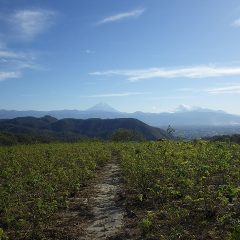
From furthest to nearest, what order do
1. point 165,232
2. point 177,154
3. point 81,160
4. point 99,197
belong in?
point 81,160 < point 177,154 < point 99,197 < point 165,232

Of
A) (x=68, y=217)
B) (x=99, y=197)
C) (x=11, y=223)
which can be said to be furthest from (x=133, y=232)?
(x=99, y=197)

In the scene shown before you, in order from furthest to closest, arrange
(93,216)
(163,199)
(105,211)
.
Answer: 1. (163,199)
2. (105,211)
3. (93,216)

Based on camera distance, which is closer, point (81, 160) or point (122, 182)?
point (122, 182)

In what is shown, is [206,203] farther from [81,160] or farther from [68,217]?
[81,160]

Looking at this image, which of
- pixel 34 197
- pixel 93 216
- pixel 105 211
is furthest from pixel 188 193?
pixel 34 197

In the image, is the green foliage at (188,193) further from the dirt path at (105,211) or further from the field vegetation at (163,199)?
the dirt path at (105,211)

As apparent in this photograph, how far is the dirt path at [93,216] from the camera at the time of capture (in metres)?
11.3

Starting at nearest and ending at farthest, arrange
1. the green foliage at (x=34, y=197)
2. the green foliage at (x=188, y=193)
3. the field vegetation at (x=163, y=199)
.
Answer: the green foliage at (x=188, y=193) < the field vegetation at (x=163, y=199) < the green foliage at (x=34, y=197)

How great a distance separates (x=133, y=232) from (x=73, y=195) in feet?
19.4

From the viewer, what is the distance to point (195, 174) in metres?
13.8

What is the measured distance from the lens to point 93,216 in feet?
43.1

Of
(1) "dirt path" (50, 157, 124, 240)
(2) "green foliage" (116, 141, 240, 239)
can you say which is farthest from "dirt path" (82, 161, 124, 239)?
(2) "green foliage" (116, 141, 240, 239)

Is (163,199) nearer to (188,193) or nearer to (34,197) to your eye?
(188,193)

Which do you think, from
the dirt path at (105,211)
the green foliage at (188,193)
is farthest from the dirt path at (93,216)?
the green foliage at (188,193)
